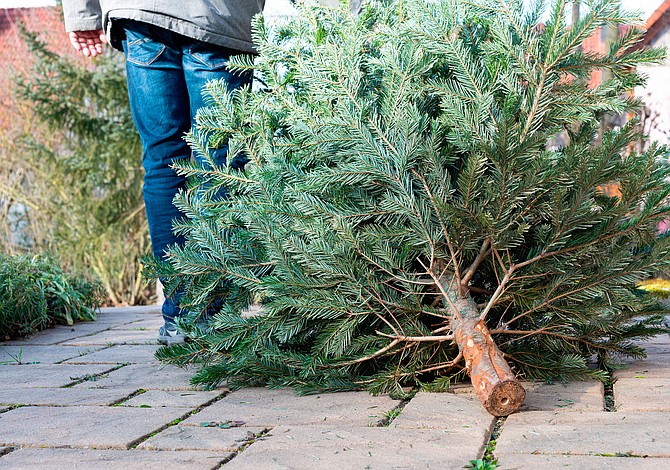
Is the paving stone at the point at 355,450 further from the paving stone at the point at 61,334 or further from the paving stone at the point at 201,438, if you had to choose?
the paving stone at the point at 61,334

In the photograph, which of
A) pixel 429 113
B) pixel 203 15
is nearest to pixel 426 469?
pixel 429 113

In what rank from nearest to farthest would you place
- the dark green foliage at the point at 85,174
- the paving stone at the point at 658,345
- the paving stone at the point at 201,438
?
the paving stone at the point at 201,438 → the paving stone at the point at 658,345 → the dark green foliage at the point at 85,174

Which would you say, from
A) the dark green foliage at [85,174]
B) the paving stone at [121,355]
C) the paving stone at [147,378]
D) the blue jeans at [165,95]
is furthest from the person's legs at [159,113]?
the dark green foliage at [85,174]

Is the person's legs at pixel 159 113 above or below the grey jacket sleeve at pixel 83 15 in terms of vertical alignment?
below

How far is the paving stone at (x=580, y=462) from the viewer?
1.42 meters

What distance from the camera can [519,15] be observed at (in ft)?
6.68

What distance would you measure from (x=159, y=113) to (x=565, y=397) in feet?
6.15

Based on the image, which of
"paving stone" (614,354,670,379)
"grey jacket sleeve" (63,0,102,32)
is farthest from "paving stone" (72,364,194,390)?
"grey jacket sleeve" (63,0,102,32)

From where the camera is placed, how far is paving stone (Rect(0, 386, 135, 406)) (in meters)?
2.17

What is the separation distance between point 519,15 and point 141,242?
20.1 ft

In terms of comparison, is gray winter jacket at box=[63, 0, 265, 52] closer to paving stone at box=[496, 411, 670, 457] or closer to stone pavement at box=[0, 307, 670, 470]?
stone pavement at box=[0, 307, 670, 470]

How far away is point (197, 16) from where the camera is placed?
112 inches

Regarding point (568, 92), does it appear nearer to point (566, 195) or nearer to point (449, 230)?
point (566, 195)

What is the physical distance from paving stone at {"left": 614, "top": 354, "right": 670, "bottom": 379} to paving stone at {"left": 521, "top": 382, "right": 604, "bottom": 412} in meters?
0.20
